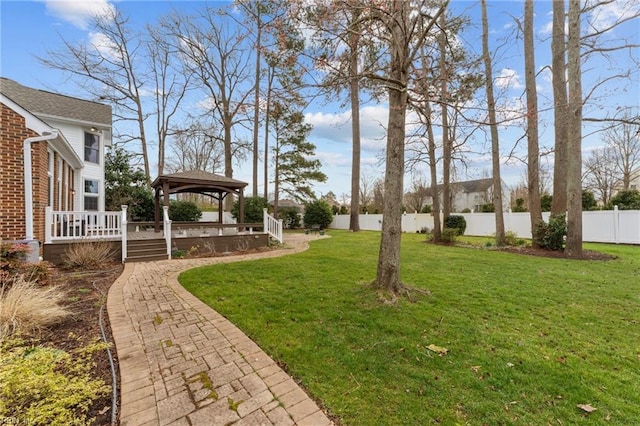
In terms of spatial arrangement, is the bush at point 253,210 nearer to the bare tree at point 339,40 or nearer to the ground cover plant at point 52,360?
the ground cover plant at point 52,360

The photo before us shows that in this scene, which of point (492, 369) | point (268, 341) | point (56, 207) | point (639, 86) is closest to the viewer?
point (492, 369)

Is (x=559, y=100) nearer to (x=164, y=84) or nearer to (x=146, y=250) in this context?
(x=146, y=250)

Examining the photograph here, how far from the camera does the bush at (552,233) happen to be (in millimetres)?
9609

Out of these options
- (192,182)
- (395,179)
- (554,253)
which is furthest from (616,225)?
(192,182)

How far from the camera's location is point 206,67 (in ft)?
64.3

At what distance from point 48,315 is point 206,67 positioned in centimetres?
2037

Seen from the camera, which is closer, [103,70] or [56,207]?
[56,207]

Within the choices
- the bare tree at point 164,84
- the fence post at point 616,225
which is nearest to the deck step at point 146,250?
the bare tree at point 164,84

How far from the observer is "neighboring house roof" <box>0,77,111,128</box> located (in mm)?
10648

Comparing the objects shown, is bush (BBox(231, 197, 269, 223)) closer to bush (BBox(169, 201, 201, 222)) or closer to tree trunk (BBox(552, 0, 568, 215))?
bush (BBox(169, 201, 201, 222))

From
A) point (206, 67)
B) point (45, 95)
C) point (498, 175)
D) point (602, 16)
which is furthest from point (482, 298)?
point (206, 67)

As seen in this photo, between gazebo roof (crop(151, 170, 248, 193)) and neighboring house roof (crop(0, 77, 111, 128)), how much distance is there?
459cm

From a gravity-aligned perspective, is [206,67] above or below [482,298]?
above

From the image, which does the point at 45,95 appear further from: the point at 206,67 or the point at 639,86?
the point at 639,86
